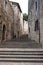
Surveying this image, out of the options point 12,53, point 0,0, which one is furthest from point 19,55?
point 0,0

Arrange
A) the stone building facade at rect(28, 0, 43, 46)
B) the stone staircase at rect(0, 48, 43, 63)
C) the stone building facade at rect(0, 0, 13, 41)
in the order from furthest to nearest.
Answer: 1. the stone building facade at rect(0, 0, 13, 41)
2. the stone building facade at rect(28, 0, 43, 46)
3. the stone staircase at rect(0, 48, 43, 63)

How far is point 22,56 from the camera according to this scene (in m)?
6.08

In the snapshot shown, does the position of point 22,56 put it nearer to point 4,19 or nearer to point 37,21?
point 37,21

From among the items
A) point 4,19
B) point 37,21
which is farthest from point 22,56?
point 4,19

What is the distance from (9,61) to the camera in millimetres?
5770

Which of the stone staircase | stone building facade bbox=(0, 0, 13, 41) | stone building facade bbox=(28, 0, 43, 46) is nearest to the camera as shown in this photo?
the stone staircase

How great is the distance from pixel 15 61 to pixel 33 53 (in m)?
0.90

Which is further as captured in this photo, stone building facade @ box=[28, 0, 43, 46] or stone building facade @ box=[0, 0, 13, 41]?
Result: stone building facade @ box=[0, 0, 13, 41]

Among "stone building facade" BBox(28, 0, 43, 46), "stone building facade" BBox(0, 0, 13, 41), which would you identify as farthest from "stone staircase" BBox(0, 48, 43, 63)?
"stone building facade" BBox(0, 0, 13, 41)

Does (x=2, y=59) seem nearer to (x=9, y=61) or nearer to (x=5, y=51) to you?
(x=9, y=61)

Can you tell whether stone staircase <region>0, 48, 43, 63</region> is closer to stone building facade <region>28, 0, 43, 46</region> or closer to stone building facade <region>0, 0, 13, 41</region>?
stone building facade <region>28, 0, 43, 46</region>

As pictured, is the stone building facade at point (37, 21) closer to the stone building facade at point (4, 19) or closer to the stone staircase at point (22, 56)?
the stone building facade at point (4, 19)

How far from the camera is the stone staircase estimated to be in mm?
5789

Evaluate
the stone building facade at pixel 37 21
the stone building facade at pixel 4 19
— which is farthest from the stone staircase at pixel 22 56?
the stone building facade at pixel 4 19
